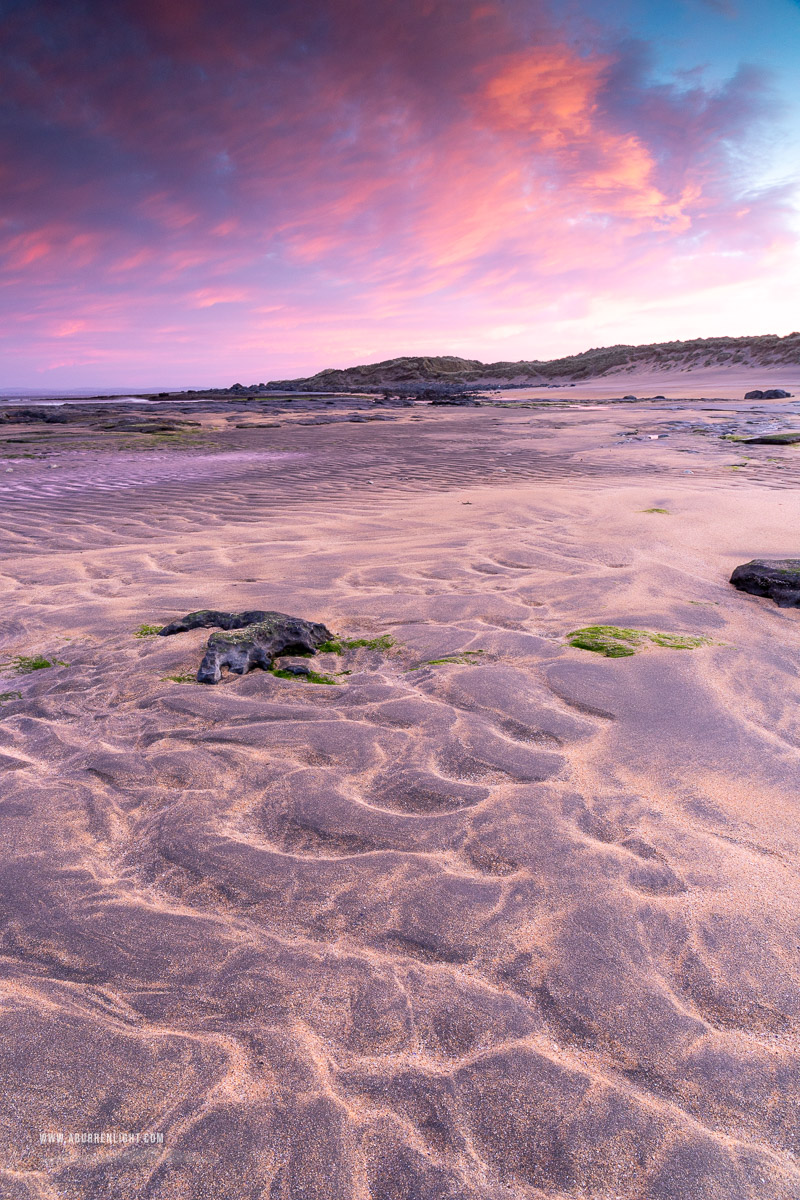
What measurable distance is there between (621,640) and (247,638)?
2.03m

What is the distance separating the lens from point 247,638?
10.3 feet

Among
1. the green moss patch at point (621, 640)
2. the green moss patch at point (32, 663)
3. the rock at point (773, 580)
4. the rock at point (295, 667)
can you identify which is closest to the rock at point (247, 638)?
the rock at point (295, 667)

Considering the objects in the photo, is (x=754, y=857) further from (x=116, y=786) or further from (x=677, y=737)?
(x=116, y=786)

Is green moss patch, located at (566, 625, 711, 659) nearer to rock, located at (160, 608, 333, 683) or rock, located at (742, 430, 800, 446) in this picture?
rock, located at (160, 608, 333, 683)

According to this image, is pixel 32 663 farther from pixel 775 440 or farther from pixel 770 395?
pixel 770 395

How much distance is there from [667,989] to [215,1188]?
1067mm

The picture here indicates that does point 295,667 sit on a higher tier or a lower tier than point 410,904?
higher

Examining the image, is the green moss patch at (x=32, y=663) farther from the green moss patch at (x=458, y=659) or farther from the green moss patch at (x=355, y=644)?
the green moss patch at (x=458, y=659)

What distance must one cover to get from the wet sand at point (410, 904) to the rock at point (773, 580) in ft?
0.51

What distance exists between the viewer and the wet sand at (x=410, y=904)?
119 centimetres

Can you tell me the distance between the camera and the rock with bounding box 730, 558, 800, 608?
3.72 metres

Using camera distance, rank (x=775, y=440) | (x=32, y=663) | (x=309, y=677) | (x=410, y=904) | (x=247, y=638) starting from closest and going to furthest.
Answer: (x=410, y=904), (x=309, y=677), (x=247, y=638), (x=32, y=663), (x=775, y=440)

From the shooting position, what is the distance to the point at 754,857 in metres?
1.83

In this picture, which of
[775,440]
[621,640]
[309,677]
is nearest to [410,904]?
[309,677]
